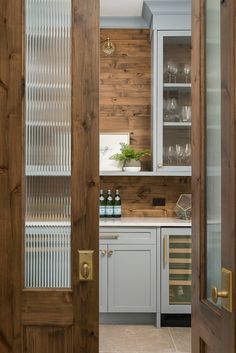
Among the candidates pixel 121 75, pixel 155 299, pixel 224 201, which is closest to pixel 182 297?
pixel 155 299

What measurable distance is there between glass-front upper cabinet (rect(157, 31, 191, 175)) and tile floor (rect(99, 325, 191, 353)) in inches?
56.6

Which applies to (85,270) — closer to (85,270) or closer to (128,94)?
(85,270)

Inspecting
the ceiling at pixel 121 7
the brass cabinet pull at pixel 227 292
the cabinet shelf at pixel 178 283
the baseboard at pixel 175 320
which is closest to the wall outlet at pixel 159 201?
the cabinet shelf at pixel 178 283

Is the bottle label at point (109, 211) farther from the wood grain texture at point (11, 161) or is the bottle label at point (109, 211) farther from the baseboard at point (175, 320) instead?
the wood grain texture at point (11, 161)

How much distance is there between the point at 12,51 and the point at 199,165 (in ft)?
2.96

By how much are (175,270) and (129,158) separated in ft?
3.81

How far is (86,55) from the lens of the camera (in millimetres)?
1948

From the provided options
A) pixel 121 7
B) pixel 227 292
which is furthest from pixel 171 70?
pixel 227 292

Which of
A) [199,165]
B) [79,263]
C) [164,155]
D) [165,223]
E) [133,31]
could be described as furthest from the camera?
[133,31]

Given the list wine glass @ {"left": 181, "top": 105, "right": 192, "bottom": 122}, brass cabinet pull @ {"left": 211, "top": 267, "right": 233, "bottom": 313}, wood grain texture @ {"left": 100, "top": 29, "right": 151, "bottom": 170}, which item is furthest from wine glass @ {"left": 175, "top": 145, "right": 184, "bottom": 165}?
brass cabinet pull @ {"left": 211, "top": 267, "right": 233, "bottom": 313}

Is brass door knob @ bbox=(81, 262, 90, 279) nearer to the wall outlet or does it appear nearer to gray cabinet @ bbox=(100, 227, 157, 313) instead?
gray cabinet @ bbox=(100, 227, 157, 313)

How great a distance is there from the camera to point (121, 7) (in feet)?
14.7

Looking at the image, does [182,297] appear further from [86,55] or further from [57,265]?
[86,55]

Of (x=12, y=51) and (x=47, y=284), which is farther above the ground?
(x=12, y=51)
